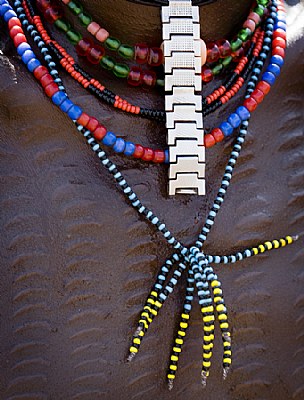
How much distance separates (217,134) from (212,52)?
12cm

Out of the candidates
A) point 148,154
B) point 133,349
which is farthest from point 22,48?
point 133,349

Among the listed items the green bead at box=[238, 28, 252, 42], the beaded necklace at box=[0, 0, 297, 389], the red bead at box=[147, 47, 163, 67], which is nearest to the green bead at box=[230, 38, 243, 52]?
the green bead at box=[238, 28, 252, 42]

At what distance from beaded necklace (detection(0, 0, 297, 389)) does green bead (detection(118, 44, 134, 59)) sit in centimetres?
10

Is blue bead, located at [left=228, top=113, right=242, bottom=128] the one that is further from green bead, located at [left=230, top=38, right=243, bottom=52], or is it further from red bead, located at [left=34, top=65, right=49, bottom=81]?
red bead, located at [left=34, top=65, right=49, bottom=81]

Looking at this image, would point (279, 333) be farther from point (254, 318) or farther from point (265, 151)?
point (265, 151)

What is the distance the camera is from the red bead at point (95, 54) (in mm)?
1030

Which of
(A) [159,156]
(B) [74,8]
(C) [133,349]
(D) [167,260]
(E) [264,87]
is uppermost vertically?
(B) [74,8]

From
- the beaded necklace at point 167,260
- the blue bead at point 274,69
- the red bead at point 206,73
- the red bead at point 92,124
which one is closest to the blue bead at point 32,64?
the beaded necklace at point 167,260

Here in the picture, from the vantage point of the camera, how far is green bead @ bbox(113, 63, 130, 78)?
104 centimetres

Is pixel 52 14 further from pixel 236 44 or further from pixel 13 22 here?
pixel 236 44

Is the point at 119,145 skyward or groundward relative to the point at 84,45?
groundward

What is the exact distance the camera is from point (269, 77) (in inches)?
42.9

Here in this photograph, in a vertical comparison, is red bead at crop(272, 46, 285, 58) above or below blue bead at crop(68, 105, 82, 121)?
above

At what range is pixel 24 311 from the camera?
3.23 feet
